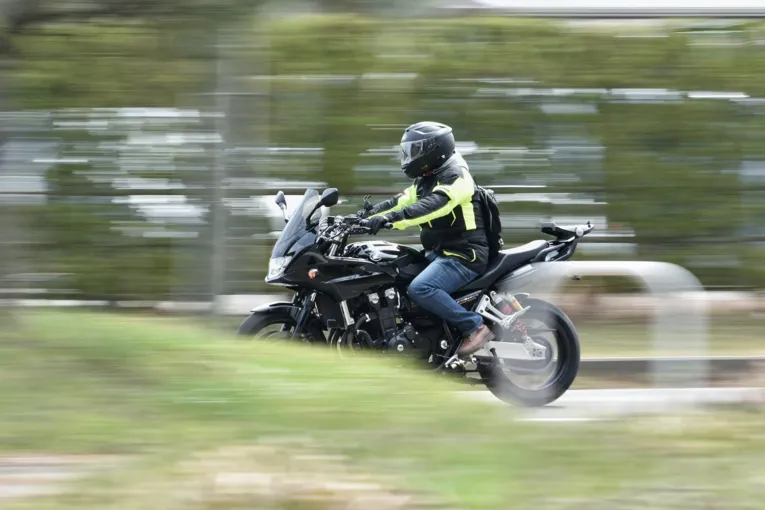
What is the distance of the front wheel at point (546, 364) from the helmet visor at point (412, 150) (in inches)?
48.3

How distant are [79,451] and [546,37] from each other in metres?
6.29

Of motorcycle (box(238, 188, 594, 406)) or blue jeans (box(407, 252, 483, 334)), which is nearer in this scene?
blue jeans (box(407, 252, 483, 334))

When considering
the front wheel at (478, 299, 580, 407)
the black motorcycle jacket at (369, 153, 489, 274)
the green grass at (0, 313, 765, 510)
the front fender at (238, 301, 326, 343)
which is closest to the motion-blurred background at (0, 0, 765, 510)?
the green grass at (0, 313, 765, 510)

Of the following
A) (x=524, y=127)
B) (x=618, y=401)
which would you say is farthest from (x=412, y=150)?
(x=524, y=127)

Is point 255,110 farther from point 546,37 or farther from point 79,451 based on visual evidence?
point 546,37

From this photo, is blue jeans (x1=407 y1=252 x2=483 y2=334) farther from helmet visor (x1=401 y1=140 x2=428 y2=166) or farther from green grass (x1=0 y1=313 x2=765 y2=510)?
green grass (x1=0 y1=313 x2=765 y2=510)

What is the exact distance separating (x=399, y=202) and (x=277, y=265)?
99 centimetres

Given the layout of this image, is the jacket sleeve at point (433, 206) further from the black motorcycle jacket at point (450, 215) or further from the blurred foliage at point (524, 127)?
the blurred foliage at point (524, 127)

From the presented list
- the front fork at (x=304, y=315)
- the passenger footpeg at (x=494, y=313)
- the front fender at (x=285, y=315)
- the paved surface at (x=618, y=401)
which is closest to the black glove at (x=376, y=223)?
the front fork at (x=304, y=315)

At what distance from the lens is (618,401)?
631 centimetres

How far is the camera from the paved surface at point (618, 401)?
5188 mm

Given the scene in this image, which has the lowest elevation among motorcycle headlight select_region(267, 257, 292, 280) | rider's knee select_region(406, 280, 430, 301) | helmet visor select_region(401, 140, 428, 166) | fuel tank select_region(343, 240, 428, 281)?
rider's knee select_region(406, 280, 430, 301)

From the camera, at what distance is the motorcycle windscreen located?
6.81m

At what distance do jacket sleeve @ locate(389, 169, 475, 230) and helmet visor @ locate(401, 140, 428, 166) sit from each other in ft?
0.94
